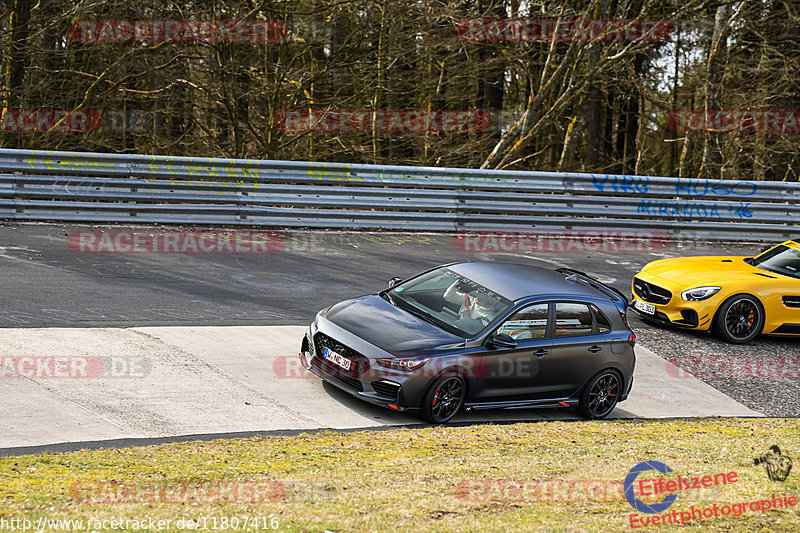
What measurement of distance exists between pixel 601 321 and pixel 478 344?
5.40 feet

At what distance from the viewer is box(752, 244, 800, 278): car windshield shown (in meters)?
12.8

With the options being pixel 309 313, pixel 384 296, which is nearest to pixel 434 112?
pixel 309 313

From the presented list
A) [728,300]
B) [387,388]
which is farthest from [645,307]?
[387,388]

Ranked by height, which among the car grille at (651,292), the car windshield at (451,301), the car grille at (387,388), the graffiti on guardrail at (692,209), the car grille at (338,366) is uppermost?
the graffiti on guardrail at (692,209)

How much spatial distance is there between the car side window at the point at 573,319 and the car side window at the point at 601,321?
82 mm

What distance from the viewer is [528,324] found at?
9.23 m

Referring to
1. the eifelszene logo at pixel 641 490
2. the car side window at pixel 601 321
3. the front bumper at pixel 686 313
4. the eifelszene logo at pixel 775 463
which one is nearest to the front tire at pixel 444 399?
the car side window at pixel 601 321

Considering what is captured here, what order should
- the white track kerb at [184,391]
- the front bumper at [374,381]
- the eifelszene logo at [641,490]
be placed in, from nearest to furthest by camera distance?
the eifelszene logo at [641,490] → the white track kerb at [184,391] → the front bumper at [374,381]

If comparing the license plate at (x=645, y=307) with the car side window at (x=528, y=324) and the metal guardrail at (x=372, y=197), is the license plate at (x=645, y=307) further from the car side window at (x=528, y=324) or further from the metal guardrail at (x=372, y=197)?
the metal guardrail at (x=372, y=197)

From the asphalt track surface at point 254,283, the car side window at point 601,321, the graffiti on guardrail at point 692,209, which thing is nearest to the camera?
the car side window at point 601,321

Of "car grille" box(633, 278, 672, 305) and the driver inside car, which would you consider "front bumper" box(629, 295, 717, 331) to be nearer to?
"car grille" box(633, 278, 672, 305)

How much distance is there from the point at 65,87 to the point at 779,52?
703 inches

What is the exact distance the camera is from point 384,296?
9.94m

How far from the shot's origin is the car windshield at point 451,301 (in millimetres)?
9109
